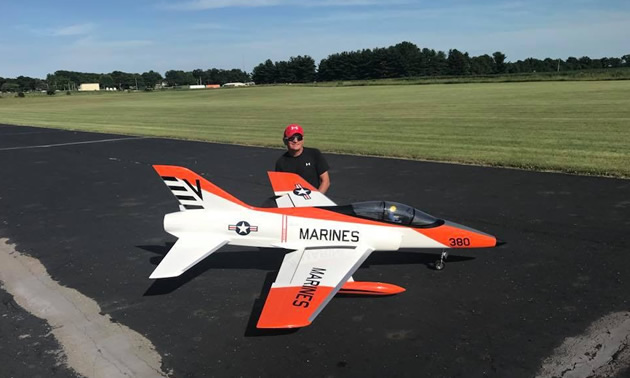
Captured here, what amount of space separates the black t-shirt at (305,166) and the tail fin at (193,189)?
1.62 meters

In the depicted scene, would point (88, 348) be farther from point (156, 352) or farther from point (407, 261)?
point (407, 261)

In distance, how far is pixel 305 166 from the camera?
1056 centimetres

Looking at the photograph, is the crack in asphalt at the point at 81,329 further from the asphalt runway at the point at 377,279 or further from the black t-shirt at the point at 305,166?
the black t-shirt at the point at 305,166

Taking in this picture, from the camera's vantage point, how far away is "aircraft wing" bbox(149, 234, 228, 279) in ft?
26.7

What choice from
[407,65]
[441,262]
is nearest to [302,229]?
[441,262]

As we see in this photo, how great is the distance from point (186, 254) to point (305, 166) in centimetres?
347

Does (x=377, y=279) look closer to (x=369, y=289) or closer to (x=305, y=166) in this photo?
(x=369, y=289)

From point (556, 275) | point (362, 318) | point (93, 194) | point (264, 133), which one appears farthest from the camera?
point (264, 133)

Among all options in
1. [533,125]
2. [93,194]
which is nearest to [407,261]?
[93,194]

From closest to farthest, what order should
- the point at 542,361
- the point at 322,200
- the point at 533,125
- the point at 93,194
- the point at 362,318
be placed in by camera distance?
the point at 542,361 → the point at 362,318 → the point at 322,200 → the point at 93,194 → the point at 533,125

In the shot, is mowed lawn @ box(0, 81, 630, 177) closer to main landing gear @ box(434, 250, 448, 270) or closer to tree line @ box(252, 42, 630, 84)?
main landing gear @ box(434, 250, 448, 270)

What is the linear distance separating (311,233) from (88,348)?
4353 millimetres

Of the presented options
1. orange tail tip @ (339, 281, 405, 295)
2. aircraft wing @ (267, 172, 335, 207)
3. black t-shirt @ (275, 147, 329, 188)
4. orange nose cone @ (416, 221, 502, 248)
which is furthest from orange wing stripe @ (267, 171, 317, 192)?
orange nose cone @ (416, 221, 502, 248)

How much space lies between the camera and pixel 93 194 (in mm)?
16688
